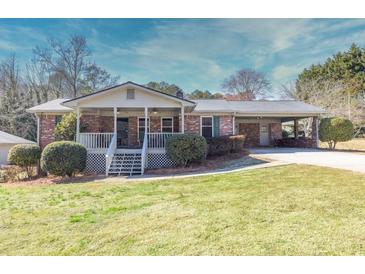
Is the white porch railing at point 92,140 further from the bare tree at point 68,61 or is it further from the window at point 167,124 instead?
the bare tree at point 68,61

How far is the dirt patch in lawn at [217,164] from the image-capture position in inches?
473

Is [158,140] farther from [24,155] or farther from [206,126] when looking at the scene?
[24,155]

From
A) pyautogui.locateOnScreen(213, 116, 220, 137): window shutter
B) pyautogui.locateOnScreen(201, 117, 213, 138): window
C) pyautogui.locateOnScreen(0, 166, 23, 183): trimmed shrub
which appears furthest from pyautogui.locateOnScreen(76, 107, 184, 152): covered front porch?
pyautogui.locateOnScreen(0, 166, 23, 183): trimmed shrub

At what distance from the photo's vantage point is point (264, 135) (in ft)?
72.9

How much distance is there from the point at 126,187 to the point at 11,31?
244 inches

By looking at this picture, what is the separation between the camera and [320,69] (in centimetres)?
3706

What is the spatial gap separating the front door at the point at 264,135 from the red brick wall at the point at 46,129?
51.7ft

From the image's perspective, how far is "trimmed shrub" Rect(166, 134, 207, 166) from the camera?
12883 mm

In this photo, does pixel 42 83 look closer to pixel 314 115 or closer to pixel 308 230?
pixel 314 115

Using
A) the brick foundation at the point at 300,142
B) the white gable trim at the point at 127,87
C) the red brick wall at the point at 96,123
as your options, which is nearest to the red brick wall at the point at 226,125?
the white gable trim at the point at 127,87

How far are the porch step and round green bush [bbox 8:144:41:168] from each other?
4.15m

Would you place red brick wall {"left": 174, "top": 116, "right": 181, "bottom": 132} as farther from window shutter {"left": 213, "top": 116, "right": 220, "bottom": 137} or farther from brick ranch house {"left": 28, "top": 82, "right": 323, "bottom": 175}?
window shutter {"left": 213, "top": 116, "right": 220, "bottom": 137}

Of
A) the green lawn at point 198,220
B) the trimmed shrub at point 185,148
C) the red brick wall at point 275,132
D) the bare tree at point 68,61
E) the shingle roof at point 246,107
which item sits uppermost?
the bare tree at point 68,61
